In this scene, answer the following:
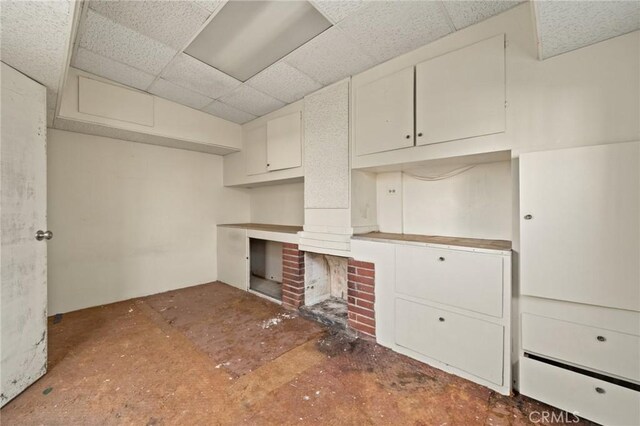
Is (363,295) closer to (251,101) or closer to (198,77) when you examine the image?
(251,101)

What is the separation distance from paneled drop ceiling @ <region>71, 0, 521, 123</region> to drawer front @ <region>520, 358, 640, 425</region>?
7.29 ft

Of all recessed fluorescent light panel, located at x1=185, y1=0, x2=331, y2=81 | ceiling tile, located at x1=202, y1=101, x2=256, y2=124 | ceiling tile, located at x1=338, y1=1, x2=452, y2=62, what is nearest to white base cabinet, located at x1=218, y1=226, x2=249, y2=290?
ceiling tile, located at x1=202, y1=101, x2=256, y2=124

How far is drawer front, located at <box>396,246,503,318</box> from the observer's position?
1646 mm

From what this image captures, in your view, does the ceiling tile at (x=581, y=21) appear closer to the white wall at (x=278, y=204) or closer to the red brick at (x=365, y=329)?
the red brick at (x=365, y=329)

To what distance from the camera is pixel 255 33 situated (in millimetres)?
1950

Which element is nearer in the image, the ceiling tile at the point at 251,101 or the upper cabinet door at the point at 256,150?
the ceiling tile at the point at 251,101

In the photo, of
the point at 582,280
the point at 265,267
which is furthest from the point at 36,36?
the point at 265,267

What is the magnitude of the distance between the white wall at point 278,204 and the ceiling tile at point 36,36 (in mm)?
2539

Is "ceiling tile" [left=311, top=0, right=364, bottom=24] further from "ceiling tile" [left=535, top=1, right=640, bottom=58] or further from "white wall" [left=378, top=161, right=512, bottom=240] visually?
"white wall" [left=378, top=161, right=512, bottom=240]

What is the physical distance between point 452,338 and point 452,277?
43 cm

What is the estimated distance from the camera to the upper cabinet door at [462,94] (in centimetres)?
171

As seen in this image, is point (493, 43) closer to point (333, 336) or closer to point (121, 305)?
point (333, 336)

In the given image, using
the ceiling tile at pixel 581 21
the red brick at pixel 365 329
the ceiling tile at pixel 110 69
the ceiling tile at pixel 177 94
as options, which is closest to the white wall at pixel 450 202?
the ceiling tile at pixel 581 21

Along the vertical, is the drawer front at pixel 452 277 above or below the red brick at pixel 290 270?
above
